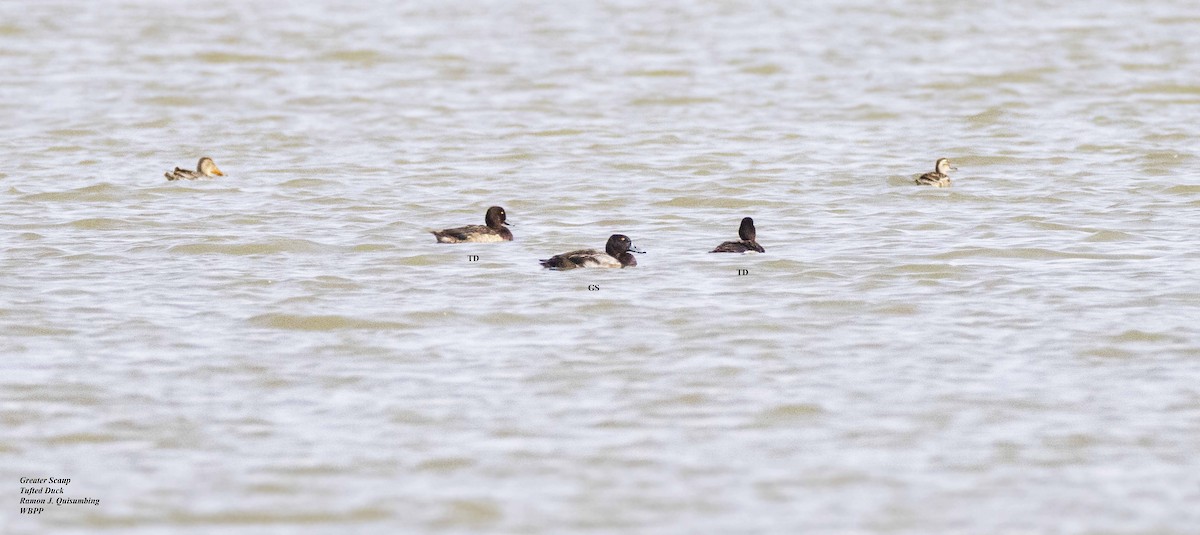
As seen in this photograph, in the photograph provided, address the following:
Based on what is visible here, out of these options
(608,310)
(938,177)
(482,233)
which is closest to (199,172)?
(482,233)

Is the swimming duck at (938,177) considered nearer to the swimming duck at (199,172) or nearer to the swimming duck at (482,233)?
the swimming duck at (482,233)

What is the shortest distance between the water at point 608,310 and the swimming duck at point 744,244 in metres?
0.13

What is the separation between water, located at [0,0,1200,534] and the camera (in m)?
8.74

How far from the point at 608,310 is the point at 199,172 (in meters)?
8.45

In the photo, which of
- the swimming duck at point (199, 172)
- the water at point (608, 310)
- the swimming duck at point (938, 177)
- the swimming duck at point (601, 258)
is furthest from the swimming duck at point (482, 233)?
the swimming duck at point (938, 177)

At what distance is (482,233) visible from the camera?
15.5m

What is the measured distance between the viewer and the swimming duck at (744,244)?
14.9 m

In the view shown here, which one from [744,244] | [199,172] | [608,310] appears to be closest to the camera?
[608,310]

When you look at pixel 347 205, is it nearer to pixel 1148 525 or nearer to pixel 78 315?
pixel 78 315

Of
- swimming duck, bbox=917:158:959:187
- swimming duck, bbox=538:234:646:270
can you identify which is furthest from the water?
swimming duck, bbox=917:158:959:187

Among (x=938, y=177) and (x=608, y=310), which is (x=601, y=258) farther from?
(x=938, y=177)

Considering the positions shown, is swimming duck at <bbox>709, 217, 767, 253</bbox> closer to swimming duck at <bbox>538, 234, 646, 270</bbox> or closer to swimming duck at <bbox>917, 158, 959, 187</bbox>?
swimming duck at <bbox>538, 234, 646, 270</bbox>

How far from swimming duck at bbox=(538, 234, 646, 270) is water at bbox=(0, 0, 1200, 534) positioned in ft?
0.41

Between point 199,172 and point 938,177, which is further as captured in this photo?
point 199,172
